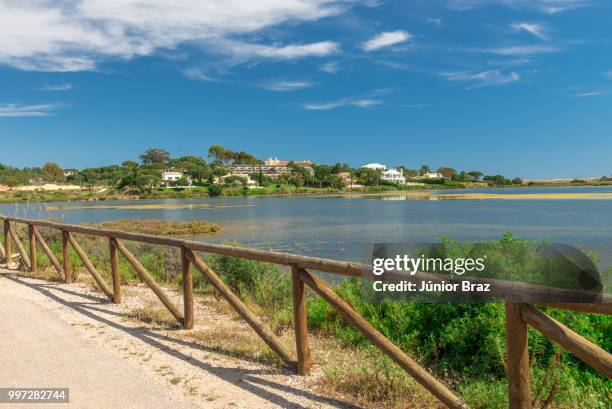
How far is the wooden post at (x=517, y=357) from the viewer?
3342 millimetres

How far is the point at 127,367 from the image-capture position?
5.32 metres

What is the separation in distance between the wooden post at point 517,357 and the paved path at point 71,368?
9.14 ft

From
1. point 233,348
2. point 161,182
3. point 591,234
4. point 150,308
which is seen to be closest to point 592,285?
point 233,348

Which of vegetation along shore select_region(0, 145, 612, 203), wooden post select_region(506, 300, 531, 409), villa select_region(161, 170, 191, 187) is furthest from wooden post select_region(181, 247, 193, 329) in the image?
villa select_region(161, 170, 191, 187)

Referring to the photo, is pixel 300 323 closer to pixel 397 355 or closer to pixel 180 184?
pixel 397 355

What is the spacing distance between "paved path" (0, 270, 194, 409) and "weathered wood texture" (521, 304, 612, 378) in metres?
3.05

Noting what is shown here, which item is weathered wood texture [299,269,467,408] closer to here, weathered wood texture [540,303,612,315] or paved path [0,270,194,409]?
weathered wood texture [540,303,612,315]

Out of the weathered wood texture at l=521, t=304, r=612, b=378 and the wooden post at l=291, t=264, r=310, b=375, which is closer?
the weathered wood texture at l=521, t=304, r=612, b=378

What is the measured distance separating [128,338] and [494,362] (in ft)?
15.3

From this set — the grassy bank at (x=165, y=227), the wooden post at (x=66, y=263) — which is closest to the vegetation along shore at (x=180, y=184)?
the grassy bank at (x=165, y=227)

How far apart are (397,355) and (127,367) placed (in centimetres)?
306

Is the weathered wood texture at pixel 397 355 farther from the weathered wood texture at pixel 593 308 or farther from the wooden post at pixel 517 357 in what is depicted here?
the weathered wood texture at pixel 593 308

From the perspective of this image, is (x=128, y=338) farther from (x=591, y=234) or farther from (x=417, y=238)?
(x=591, y=234)

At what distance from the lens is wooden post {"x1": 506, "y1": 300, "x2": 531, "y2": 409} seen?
334cm
